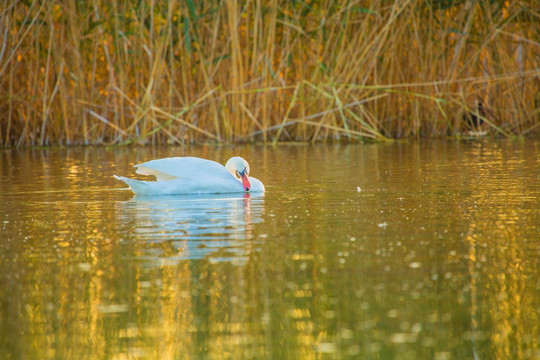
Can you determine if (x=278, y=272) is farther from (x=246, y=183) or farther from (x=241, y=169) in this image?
(x=241, y=169)

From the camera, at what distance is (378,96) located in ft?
34.2

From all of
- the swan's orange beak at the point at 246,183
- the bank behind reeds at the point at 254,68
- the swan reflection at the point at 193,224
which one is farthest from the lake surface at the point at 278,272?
the bank behind reeds at the point at 254,68

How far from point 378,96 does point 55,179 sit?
450 centimetres

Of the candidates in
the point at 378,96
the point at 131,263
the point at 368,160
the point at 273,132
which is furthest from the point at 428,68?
the point at 131,263

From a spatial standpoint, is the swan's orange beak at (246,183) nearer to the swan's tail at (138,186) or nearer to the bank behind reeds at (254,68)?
the swan's tail at (138,186)

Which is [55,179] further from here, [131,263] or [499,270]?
[499,270]

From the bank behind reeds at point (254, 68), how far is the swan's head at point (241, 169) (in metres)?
4.20

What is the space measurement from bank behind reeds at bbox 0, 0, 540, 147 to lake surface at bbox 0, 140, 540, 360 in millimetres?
4515

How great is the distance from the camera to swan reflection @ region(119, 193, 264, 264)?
139 inches

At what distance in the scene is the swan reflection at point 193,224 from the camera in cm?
352

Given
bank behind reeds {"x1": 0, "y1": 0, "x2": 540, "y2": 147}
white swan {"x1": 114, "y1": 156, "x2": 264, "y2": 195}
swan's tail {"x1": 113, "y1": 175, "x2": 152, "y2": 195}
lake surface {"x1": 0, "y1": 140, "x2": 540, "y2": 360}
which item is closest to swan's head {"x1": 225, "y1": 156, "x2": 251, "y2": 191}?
white swan {"x1": 114, "y1": 156, "x2": 264, "y2": 195}

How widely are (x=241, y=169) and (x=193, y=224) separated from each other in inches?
60.2

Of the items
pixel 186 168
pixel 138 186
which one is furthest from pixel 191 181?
pixel 138 186

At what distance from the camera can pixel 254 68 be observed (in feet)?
34.3
